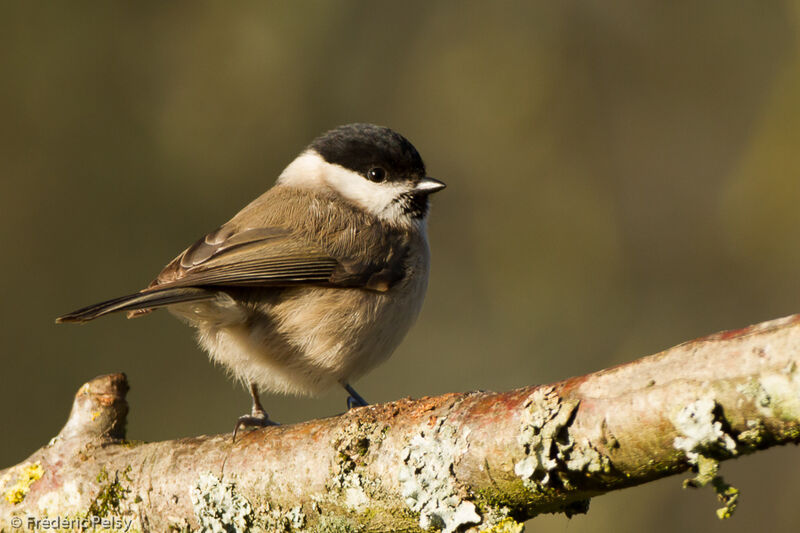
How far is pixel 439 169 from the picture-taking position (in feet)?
15.1

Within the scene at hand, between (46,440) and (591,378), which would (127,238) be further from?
(591,378)

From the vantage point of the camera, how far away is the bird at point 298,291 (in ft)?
8.55

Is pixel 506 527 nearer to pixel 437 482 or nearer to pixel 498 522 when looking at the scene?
pixel 498 522

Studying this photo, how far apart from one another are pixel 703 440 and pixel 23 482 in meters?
1.80

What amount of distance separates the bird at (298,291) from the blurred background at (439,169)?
1.36m

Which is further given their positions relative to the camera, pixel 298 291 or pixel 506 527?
pixel 298 291

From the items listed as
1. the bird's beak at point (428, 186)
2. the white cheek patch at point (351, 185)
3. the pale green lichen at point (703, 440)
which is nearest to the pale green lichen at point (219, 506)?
the pale green lichen at point (703, 440)

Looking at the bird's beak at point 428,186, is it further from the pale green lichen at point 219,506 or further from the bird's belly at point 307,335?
the pale green lichen at point 219,506

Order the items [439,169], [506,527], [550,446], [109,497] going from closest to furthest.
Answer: [550,446], [506,527], [109,497], [439,169]

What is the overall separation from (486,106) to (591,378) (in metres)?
3.13

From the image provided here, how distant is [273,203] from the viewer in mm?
3018

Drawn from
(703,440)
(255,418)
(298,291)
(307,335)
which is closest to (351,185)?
(298,291)

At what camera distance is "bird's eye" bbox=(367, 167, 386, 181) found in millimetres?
3184

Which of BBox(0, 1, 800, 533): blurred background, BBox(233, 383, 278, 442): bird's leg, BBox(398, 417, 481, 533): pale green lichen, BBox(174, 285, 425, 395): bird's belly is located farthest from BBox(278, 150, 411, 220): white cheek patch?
BBox(398, 417, 481, 533): pale green lichen
